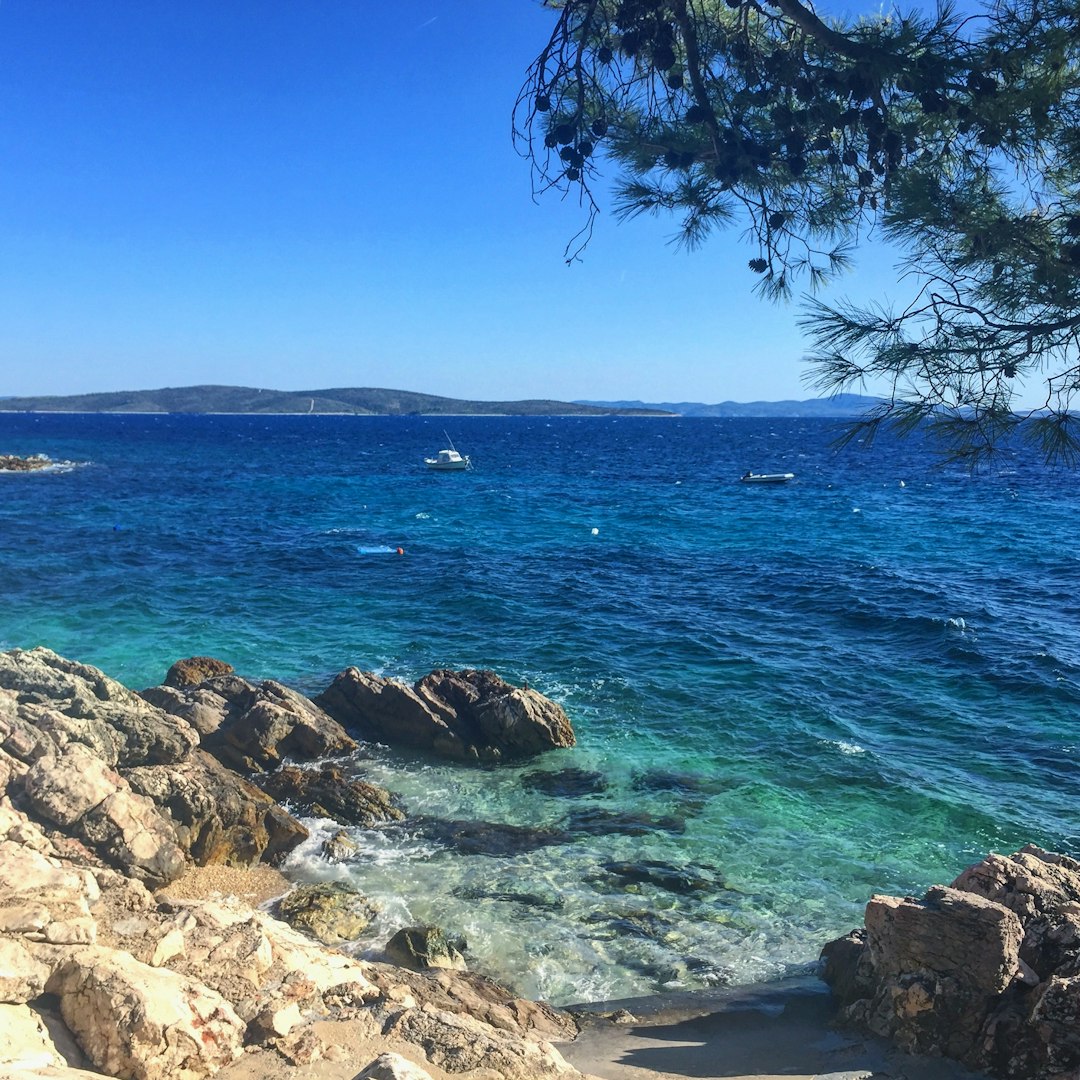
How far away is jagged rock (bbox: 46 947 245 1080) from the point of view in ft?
18.4

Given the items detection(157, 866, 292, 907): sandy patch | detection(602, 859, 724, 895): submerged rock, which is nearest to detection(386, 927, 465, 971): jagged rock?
detection(157, 866, 292, 907): sandy patch

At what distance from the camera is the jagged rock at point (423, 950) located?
909 cm

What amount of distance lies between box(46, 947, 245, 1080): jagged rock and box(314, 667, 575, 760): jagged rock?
9.27m

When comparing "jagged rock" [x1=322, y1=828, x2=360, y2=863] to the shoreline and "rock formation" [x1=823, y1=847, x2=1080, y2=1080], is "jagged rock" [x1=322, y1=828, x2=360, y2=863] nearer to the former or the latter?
the shoreline

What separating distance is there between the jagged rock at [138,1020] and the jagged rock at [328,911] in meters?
3.55

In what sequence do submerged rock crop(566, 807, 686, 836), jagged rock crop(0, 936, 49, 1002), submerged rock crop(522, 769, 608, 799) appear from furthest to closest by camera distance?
submerged rock crop(522, 769, 608, 799)
submerged rock crop(566, 807, 686, 836)
jagged rock crop(0, 936, 49, 1002)

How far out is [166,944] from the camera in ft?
23.6

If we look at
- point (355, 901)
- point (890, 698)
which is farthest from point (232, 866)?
point (890, 698)

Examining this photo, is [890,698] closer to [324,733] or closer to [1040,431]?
[324,733]

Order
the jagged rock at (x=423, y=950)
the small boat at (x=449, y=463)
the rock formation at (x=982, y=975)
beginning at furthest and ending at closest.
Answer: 1. the small boat at (x=449, y=463)
2. the jagged rock at (x=423, y=950)
3. the rock formation at (x=982, y=975)

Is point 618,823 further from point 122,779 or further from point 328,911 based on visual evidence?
point 122,779

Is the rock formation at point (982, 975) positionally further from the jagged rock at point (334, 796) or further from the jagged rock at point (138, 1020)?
the jagged rock at point (334, 796)

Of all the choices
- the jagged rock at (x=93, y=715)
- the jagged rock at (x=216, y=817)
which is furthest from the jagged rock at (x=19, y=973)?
the jagged rock at (x=93, y=715)

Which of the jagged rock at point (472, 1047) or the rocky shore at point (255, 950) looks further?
the jagged rock at point (472, 1047)
